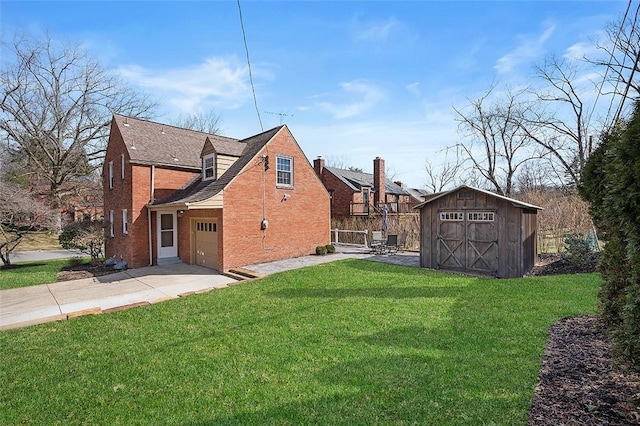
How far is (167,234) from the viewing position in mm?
15391

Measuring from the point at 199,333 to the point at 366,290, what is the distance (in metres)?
4.43

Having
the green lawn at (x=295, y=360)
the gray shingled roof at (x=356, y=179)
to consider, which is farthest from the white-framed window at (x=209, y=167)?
the gray shingled roof at (x=356, y=179)

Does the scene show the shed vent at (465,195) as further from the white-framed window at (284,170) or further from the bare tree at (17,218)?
the bare tree at (17,218)

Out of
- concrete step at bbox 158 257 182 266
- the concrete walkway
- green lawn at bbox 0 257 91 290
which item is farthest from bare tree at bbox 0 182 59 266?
the concrete walkway

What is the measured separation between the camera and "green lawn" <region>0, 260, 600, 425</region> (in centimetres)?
338

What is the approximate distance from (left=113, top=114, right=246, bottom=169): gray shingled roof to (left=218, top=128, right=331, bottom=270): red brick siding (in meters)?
2.05

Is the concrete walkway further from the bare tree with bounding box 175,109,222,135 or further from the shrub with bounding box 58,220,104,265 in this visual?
the bare tree with bounding box 175,109,222,135

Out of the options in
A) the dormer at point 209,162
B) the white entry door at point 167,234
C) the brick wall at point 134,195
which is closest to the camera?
the dormer at point 209,162

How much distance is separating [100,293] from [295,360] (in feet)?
26.6

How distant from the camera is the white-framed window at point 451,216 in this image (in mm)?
11586

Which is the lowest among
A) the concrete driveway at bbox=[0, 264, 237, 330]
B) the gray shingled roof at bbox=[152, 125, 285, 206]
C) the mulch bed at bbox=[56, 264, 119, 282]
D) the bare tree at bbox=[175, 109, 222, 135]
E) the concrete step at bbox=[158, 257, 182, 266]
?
the mulch bed at bbox=[56, 264, 119, 282]

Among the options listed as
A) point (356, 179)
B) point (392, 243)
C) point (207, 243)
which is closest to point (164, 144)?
point (207, 243)

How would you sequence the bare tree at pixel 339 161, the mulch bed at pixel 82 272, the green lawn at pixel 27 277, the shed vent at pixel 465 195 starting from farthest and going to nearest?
the bare tree at pixel 339 161
the mulch bed at pixel 82 272
the green lawn at pixel 27 277
the shed vent at pixel 465 195

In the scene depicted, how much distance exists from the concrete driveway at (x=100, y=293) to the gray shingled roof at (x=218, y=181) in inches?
115
